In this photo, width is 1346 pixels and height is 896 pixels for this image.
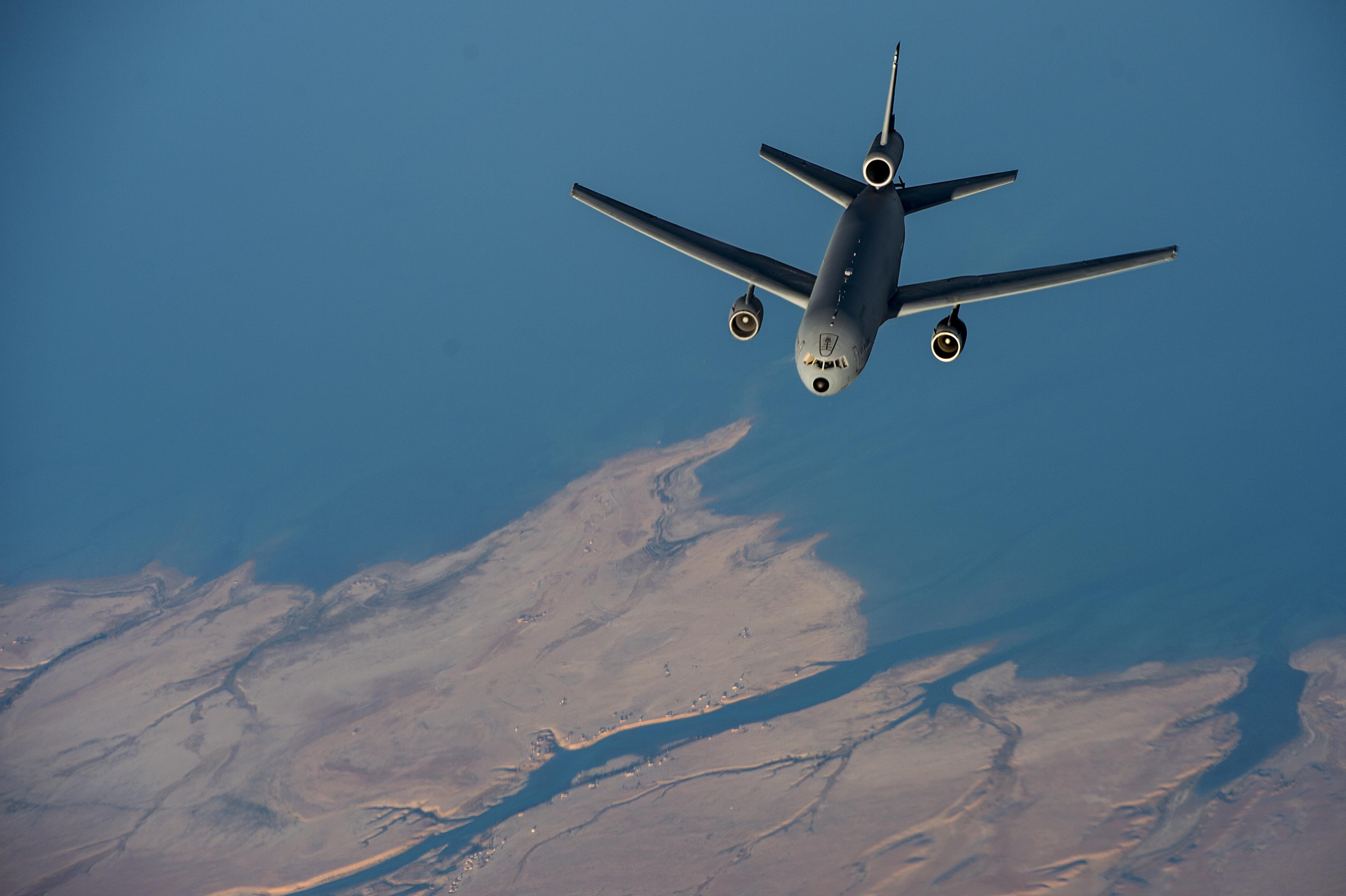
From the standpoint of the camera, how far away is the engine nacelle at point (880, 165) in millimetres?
32438

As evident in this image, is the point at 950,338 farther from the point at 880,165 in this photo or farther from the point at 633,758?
the point at 633,758

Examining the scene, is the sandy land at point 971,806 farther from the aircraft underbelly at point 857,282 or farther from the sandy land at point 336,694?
the aircraft underbelly at point 857,282

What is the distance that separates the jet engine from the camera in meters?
28.3

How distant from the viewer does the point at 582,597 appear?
64.7m

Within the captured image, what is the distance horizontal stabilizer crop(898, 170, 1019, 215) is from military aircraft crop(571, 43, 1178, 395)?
0.05m

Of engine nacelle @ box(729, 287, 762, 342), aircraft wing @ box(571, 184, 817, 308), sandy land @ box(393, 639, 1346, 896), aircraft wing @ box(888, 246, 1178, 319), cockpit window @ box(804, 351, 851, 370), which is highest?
aircraft wing @ box(571, 184, 817, 308)

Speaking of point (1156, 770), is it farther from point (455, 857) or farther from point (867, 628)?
point (455, 857)

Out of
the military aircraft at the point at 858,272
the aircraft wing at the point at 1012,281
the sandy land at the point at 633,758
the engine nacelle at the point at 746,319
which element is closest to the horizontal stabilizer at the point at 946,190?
the military aircraft at the point at 858,272

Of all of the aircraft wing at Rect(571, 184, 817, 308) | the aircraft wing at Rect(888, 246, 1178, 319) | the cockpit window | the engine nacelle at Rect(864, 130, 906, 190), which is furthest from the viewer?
the engine nacelle at Rect(864, 130, 906, 190)

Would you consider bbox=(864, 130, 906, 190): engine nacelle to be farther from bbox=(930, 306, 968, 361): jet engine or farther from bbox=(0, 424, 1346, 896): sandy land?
bbox=(0, 424, 1346, 896): sandy land

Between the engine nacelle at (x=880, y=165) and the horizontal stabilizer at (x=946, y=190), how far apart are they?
146cm

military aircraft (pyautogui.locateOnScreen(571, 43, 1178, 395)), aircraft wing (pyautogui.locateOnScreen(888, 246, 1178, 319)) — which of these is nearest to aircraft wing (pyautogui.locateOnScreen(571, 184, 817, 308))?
military aircraft (pyautogui.locateOnScreen(571, 43, 1178, 395))

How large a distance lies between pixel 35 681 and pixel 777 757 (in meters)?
70.3

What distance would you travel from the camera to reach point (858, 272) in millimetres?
27688
